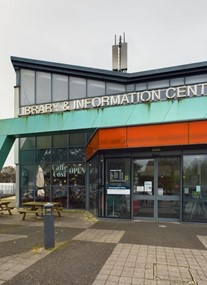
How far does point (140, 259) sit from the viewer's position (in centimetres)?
585

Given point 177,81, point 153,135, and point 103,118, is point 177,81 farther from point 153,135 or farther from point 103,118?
point 153,135

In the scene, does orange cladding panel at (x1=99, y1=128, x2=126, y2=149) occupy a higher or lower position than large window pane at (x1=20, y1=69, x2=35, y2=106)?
lower

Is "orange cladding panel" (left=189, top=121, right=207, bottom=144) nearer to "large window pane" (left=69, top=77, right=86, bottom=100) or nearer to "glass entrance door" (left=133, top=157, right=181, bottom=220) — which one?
"glass entrance door" (left=133, top=157, right=181, bottom=220)

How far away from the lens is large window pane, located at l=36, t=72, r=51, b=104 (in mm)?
16672

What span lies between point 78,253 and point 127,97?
9.33 meters

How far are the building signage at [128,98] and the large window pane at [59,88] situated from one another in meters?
0.50

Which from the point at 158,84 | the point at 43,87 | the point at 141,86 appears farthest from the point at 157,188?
the point at 43,87

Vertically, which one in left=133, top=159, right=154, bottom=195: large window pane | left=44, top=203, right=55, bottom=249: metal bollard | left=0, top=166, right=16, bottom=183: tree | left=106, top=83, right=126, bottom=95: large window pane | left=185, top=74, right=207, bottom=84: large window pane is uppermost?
left=185, top=74, right=207, bottom=84: large window pane

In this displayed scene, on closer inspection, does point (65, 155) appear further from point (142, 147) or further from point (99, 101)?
point (142, 147)

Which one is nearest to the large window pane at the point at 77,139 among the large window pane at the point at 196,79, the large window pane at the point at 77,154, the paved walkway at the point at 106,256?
the large window pane at the point at 77,154

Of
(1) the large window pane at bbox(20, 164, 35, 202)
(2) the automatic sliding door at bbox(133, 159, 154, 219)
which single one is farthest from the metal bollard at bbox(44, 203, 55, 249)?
(1) the large window pane at bbox(20, 164, 35, 202)

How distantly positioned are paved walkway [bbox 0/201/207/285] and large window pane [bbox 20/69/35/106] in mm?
9576

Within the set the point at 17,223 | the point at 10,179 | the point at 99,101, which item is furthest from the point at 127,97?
the point at 10,179

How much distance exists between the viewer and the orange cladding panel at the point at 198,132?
9.54 metres
